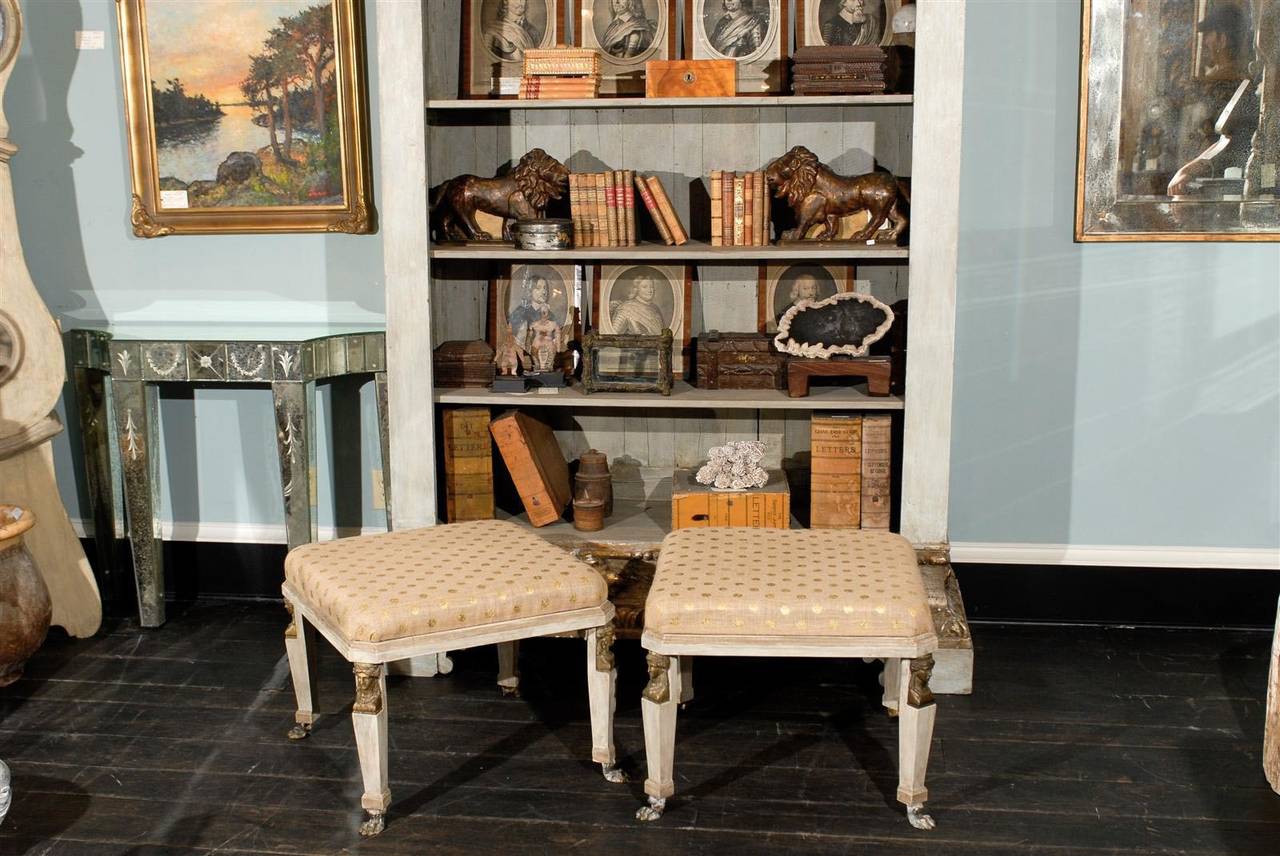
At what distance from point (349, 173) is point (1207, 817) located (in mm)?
2928

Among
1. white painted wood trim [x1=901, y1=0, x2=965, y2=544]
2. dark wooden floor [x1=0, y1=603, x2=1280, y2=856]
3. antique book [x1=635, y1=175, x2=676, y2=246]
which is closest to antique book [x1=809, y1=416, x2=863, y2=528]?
white painted wood trim [x1=901, y1=0, x2=965, y2=544]

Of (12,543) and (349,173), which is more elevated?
(349,173)

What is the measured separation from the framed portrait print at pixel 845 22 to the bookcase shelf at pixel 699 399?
987 millimetres

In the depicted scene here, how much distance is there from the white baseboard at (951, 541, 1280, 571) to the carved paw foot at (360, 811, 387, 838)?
2.01 meters

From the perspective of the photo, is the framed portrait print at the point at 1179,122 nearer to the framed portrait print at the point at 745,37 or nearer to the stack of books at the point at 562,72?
the framed portrait print at the point at 745,37

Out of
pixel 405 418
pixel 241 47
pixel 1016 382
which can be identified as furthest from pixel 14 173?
pixel 1016 382

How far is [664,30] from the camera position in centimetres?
368

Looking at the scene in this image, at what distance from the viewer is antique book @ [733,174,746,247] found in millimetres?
3494

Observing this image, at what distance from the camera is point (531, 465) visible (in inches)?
141

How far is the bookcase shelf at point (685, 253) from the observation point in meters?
3.41

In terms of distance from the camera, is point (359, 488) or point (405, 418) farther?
point (359, 488)

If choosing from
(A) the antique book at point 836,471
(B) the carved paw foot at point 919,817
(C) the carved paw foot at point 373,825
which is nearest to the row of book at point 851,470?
(A) the antique book at point 836,471

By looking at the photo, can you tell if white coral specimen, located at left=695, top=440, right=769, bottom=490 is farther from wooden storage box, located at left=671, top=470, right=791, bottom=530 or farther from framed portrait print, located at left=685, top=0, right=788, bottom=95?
framed portrait print, located at left=685, top=0, right=788, bottom=95

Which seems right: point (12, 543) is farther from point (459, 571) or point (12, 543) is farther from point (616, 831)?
point (616, 831)
